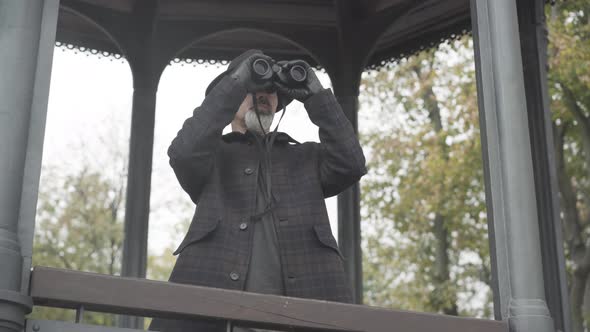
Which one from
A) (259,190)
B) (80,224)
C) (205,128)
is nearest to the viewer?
(205,128)

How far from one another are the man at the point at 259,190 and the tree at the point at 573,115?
12162 millimetres

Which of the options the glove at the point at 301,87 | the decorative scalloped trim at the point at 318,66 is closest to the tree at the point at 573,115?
the decorative scalloped trim at the point at 318,66

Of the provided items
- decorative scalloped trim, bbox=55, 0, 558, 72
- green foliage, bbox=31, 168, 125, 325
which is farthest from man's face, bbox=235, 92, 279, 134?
green foliage, bbox=31, 168, 125, 325

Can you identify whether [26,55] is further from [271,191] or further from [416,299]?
[416,299]

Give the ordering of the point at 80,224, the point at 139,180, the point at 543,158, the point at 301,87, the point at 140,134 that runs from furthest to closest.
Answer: the point at 80,224 → the point at 140,134 → the point at 139,180 → the point at 543,158 → the point at 301,87

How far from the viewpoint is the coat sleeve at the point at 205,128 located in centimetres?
548

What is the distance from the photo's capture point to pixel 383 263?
23.5m

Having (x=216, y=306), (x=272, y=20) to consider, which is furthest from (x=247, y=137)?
(x=272, y=20)

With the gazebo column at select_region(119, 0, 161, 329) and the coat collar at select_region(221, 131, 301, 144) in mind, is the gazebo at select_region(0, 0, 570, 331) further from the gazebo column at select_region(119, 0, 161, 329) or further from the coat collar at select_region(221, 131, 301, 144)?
the coat collar at select_region(221, 131, 301, 144)

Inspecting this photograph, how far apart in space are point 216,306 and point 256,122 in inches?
68.7

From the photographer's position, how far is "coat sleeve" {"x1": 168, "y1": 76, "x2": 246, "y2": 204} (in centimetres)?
548

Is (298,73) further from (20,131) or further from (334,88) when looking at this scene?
(334,88)

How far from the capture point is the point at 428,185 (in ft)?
67.1

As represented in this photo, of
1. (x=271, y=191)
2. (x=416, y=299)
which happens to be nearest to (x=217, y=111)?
(x=271, y=191)
